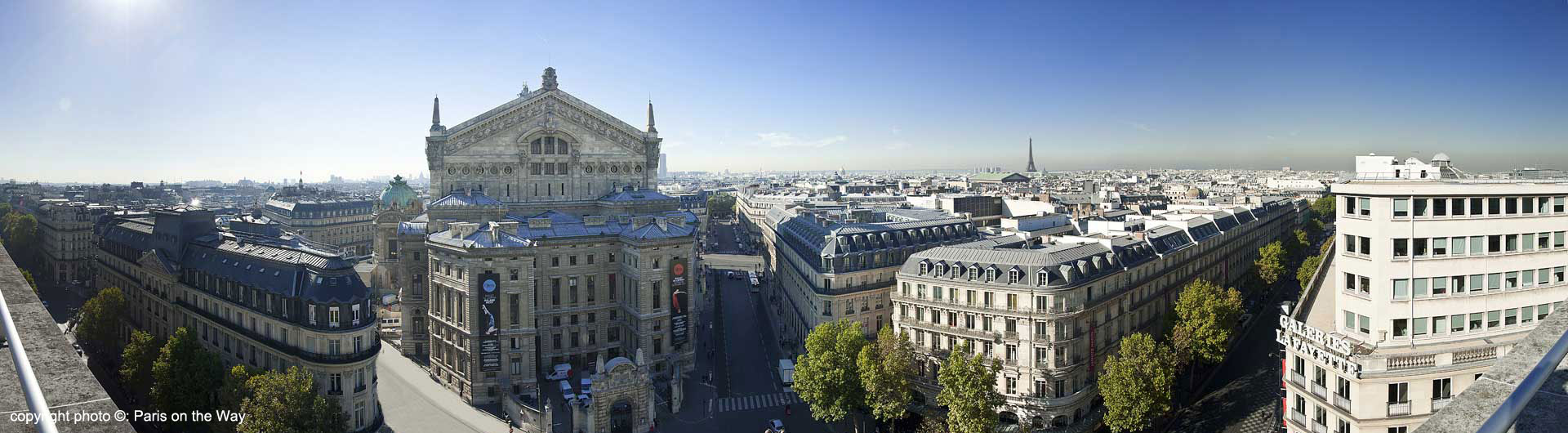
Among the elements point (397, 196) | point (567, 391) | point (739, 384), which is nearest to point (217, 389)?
point (567, 391)

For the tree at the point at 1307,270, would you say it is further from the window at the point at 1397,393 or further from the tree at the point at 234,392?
the tree at the point at 234,392

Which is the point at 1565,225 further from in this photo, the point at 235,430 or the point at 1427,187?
the point at 235,430

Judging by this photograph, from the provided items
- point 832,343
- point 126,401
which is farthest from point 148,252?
point 832,343

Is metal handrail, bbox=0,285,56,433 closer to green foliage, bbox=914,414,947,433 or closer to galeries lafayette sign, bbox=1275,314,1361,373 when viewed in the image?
galeries lafayette sign, bbox=1275,314,1361,373

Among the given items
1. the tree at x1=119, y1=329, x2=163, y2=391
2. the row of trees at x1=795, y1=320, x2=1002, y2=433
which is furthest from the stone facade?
the tree at x1=119, y1=329, x2=163, y2=391

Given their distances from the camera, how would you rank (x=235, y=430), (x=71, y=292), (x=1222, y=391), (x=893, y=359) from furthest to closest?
(x=71, y=292) < (x=1222, y=391) < (x=893, y=359) < (x=235, y=430)

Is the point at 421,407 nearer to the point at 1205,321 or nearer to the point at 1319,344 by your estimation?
the point at 1319,344
